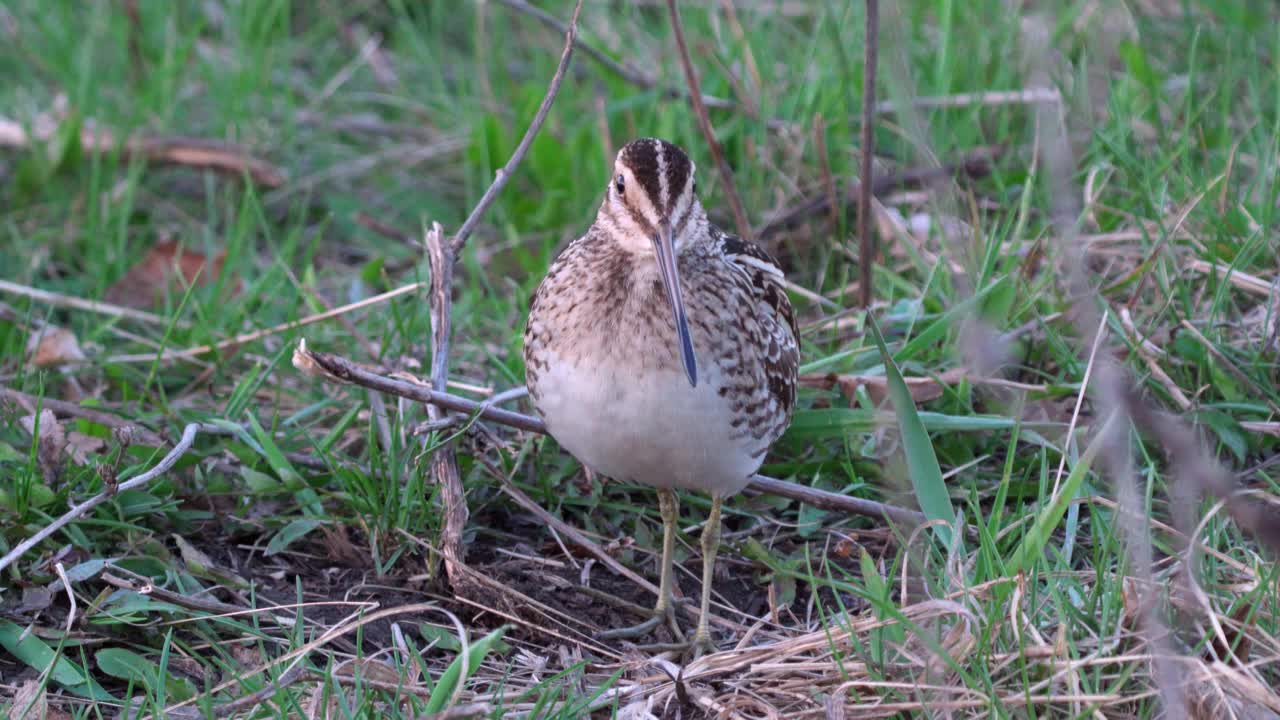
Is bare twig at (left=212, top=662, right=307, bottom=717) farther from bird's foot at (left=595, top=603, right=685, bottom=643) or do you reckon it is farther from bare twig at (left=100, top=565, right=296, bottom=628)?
bird's foot at (left=595, top=603, right=685, bottom=643)

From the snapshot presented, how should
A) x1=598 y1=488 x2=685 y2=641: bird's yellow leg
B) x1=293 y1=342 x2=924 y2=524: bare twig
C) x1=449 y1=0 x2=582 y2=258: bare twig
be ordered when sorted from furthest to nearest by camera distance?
x1=449 y1=0 x2=582 y2=258: bare twig, x1=598 y1=488 x2=685 y2=641: bird's yellow leg, x1=293 y1=342 x2=924 y2=524: bare twig

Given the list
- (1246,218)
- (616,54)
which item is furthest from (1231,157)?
(616,54)

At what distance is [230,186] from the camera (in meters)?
Answer: 5.50

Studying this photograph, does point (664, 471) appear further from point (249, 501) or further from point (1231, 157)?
point (1231, 157)

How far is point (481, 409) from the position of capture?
3477mm

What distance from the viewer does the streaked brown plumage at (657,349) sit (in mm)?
3062

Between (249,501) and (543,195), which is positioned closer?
(249,501)

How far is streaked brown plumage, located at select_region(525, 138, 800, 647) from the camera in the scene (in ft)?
10.0

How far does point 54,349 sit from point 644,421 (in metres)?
2.21

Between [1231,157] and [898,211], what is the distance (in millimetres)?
1208

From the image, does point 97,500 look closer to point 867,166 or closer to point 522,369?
point 522,369

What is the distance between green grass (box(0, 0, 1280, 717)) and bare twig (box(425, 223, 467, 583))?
0.07 meters

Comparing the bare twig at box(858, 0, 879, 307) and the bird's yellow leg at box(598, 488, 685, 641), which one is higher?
the bare twig at box(858, 0, 879, 307)

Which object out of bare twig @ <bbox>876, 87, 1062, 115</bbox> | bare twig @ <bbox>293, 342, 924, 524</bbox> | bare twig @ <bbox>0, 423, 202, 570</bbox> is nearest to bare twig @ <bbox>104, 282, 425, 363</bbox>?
bare twig @ <bbox>293, 342, 924, 524</bbox>
